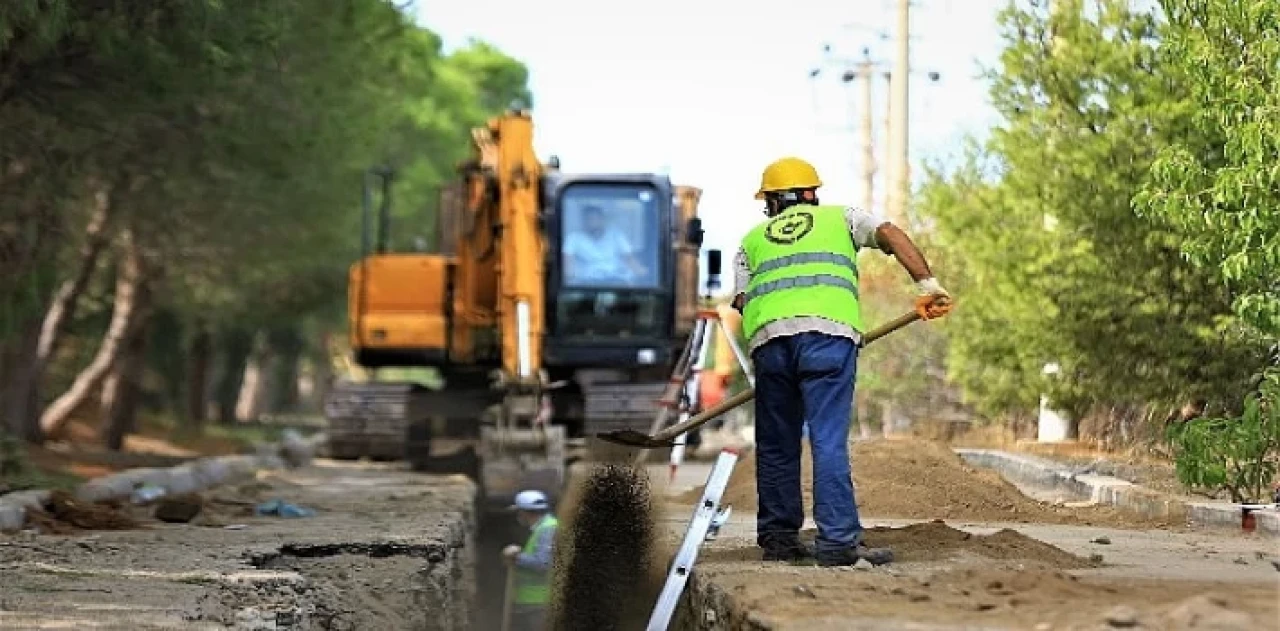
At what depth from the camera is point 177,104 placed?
A: 68.2 feet

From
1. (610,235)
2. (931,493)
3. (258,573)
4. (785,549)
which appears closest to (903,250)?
(785,549)

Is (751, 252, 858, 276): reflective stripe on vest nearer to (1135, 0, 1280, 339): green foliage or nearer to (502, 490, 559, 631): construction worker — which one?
(1135, 0, 1280, 339): green foliage

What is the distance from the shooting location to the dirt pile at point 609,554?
12.1 meters

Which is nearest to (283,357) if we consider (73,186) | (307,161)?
(307,161)

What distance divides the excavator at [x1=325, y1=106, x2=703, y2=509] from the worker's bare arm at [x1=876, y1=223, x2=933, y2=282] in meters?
10.4

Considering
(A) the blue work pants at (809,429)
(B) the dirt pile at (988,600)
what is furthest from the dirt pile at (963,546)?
(B) the dirt pile at (988,600)

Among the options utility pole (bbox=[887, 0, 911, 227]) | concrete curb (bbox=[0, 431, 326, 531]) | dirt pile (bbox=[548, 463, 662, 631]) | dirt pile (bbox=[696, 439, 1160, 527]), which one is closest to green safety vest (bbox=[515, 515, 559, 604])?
dirt pile (bbox=[548, 463, 662, 631])

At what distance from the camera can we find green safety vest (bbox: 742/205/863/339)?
1051 cm

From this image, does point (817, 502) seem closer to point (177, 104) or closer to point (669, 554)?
point (669, 554)

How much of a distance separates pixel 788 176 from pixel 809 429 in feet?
4.34

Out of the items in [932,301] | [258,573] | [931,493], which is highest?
[932,301]

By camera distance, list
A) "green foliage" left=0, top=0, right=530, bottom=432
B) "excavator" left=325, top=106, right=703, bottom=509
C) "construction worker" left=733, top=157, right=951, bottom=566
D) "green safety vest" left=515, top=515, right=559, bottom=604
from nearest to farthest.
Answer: "construction worker" left=733, top=157, right=951, bottom=566, "green safety vest" left=515, top=515, right=559, bottom=604, "green foliage" left=0, top=0, right=530, bottom=432, "excavator" left=325, top=106, right=703, bottom=509

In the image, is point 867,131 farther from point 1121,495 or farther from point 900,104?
point 1121,495

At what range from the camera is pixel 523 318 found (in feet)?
73.2
